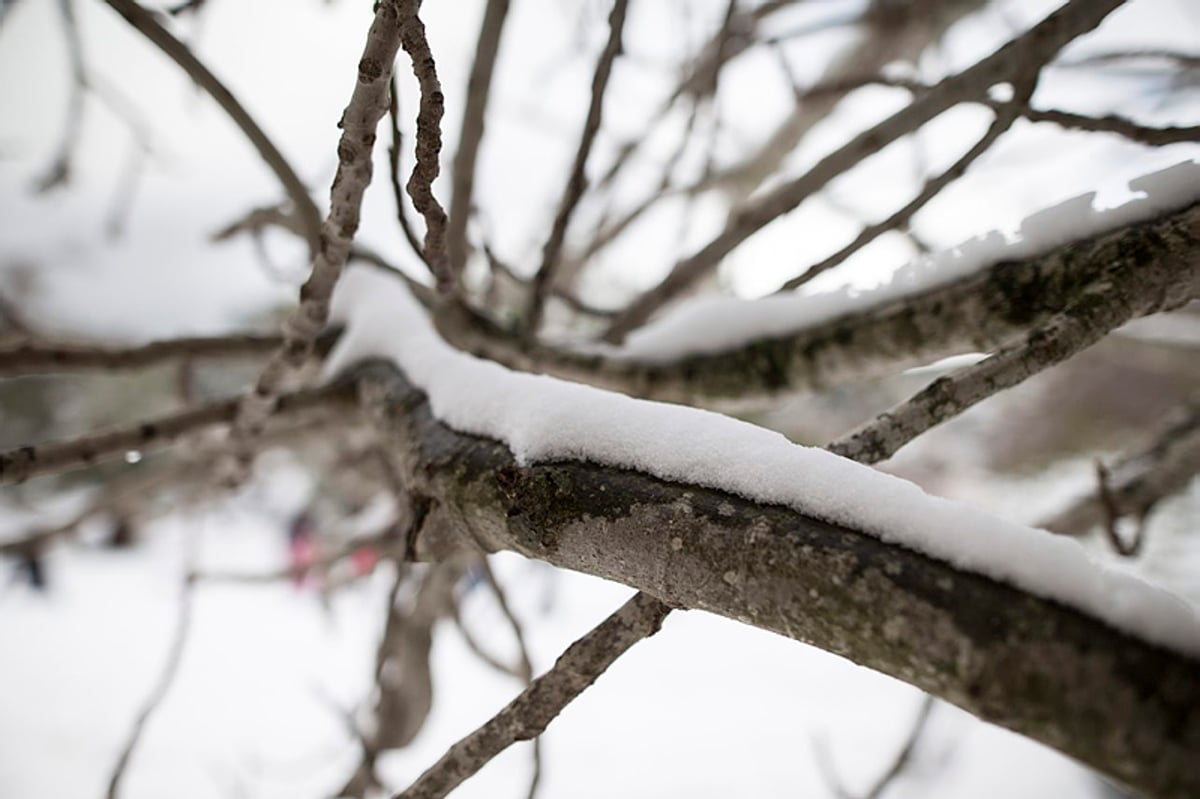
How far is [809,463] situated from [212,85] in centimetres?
90

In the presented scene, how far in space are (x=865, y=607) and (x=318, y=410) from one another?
35.8 inches

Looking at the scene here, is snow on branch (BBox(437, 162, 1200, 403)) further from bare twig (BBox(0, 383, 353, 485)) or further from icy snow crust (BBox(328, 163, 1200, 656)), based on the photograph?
bare twig (BBox(0, 383, 353, 485))

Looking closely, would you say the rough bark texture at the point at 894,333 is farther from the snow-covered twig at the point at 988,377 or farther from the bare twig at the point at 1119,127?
the bare twig at the point at 1119,127

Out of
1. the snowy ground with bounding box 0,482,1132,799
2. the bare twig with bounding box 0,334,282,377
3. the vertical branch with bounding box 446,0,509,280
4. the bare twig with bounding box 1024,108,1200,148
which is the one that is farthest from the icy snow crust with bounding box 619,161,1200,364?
the snowy ground with bounding box 0,482,1132,799

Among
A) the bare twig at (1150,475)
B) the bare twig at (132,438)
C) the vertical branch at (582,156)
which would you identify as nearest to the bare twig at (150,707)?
the bare twig at (132,438)

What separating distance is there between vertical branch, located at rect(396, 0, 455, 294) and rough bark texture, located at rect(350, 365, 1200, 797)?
0.21m

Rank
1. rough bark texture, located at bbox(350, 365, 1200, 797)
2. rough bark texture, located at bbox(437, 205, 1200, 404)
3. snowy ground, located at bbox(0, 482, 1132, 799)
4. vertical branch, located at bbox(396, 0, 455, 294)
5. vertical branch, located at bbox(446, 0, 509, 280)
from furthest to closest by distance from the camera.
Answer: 1. snowy ground, located at bbox(0, 482, 1132, 799)
2. vertical branch, located at bbox(446, 0, 509, 280)
3. rough bark texture, located at bbox(437, 205, 1200, 404)
4. vertical branch, located at bbox(396, 0, 455, 294)
5. rough bark texture, located at bbox(350, 365, 1200, 797)

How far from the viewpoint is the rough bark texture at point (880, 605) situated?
0.86 ft

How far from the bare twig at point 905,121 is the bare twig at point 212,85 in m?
0.62

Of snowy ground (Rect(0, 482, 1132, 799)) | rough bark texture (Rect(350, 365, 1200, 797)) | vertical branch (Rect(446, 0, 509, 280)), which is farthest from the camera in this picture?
snowy ground (Rect(0, 482, 1132, 799))

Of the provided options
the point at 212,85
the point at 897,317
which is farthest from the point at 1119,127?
the point at 212,85

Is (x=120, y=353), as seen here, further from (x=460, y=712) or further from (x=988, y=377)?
(x=460, y=712)

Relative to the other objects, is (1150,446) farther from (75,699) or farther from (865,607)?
(75,699)

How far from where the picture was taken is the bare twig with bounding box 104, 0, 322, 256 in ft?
2.52
